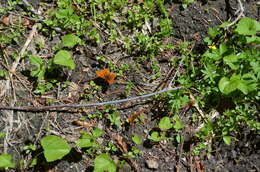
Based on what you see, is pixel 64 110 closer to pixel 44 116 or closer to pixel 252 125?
pixel 44 116

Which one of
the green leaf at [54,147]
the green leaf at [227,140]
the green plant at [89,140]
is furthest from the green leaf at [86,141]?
the green leaf at [227,140]

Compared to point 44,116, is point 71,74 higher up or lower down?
higher up

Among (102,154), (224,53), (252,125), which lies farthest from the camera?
(224,53)

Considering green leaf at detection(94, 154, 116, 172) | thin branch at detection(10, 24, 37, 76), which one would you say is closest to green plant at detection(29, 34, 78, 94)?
thin branch at detection(10, 24, 37, 76)

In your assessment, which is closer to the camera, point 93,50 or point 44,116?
point 44,116

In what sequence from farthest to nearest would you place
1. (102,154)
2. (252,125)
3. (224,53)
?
(224,53)
(252,125)
(102,154)

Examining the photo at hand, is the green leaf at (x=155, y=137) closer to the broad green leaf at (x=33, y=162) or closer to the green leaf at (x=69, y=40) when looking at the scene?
the broad green leaf at (x=33, y=162)

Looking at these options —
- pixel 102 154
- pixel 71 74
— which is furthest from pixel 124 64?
pixel 102 154

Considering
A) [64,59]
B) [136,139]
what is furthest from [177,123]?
[64,59]

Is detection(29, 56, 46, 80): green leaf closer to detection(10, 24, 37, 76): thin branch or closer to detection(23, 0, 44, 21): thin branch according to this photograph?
detection(10, 24, 37, 76): thin branch
